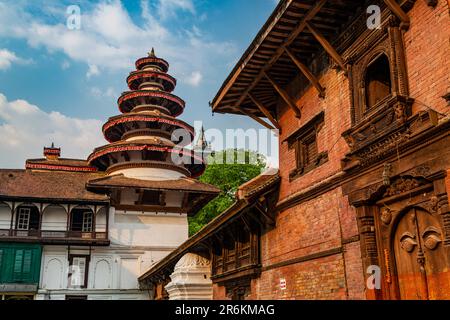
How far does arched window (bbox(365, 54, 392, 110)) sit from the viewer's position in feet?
29.6

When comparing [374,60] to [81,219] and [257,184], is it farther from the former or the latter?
[81,219]

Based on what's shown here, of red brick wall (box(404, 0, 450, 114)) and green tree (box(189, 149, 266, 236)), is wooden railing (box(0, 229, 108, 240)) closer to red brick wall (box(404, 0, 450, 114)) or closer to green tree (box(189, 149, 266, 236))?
green tree (box(189, 149, 266, 236))

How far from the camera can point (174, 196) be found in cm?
3116

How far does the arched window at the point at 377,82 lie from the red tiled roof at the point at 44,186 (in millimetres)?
22605

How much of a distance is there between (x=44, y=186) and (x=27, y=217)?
79.2 inches

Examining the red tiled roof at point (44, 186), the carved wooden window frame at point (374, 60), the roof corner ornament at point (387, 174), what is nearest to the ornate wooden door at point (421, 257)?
the roof corner ornament at point (387, 174)

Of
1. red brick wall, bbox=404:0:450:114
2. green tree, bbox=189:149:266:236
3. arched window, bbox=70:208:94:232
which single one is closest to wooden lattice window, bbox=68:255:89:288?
arched window, bbox=70:208:94:232

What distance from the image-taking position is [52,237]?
28453mm

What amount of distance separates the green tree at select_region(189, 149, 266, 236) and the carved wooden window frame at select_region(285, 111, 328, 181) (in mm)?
26917
